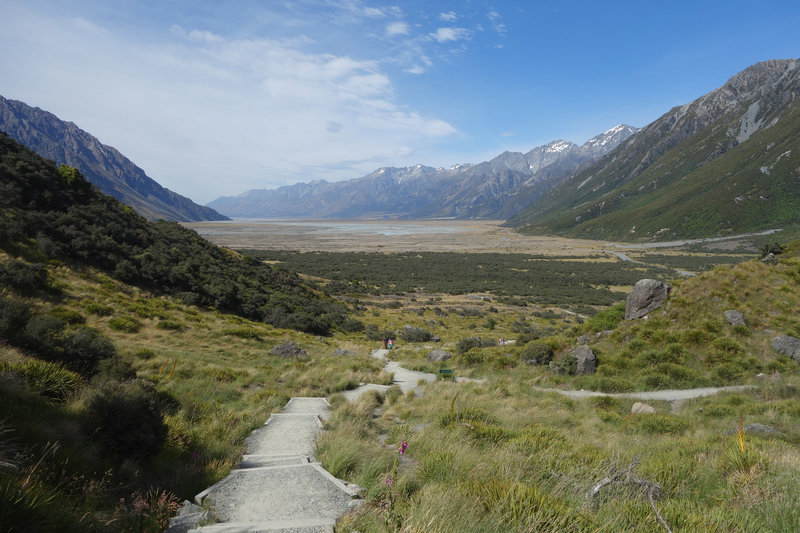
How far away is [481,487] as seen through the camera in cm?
415

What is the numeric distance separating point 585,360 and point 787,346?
265 inches

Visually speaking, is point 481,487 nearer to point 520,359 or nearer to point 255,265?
point 520,359

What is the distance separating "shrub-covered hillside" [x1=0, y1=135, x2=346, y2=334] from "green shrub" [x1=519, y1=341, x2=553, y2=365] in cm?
2028

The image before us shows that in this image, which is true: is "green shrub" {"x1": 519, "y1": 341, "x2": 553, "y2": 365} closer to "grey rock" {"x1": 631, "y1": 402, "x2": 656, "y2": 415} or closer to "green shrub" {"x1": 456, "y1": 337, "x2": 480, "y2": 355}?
"green shrub" {"x1": 456, "y1": 337, "x2": 480, "y2": 355}

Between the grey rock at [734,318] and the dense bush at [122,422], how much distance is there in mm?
19260

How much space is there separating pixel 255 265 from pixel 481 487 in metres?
47.3

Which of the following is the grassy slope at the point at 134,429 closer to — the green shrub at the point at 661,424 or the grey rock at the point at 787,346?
Result: the green shrub at the point at 661,424

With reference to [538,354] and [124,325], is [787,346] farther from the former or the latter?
[124,325]

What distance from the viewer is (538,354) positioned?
16547mm

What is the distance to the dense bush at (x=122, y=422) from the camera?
5.31 meters

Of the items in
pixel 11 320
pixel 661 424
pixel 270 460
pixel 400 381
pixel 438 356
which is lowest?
pixel 438 356

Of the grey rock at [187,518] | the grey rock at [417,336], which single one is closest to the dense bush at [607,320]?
the grey rock at [417,336]

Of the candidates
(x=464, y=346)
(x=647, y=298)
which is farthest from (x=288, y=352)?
(x=647, y=298)

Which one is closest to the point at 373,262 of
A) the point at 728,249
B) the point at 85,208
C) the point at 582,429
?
the point at 85,208
